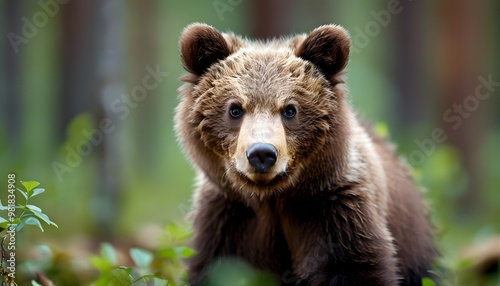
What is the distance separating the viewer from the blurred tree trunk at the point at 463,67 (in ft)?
62.4

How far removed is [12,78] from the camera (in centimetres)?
2264

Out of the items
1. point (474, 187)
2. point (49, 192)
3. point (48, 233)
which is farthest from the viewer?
point (474, 187)

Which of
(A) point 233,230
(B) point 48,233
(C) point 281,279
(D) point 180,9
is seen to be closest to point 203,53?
(A) point 233,230

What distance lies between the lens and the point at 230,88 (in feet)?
21.2

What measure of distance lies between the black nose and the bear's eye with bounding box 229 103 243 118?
55 centimetres

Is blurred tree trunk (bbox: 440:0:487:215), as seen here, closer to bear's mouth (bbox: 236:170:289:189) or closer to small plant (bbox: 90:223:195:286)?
small plant (bbox: 90:223:195:286)

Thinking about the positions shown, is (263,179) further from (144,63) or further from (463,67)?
(144,63)

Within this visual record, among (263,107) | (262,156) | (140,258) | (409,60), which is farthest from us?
(409,60)

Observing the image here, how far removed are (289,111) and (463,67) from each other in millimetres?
13541

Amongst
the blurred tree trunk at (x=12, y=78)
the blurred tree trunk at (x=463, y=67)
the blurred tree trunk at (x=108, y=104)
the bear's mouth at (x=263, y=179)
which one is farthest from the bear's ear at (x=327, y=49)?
the blurred tree trunk at (x=12, y=78)

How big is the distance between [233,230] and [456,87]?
43.4 feet

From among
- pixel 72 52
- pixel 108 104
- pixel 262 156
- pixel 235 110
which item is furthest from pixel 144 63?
pixel 262 156

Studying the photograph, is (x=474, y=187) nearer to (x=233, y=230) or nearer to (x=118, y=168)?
(x=118, y=168)

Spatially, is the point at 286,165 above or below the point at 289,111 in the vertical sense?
below
